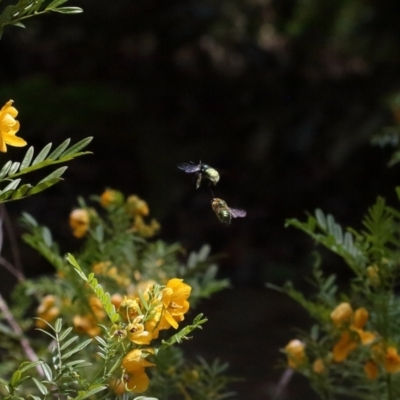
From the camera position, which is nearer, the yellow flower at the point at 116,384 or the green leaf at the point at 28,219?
the yellow flower at the point at 116,384

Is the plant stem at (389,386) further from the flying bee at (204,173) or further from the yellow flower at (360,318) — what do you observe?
the flying bee at (204,173)

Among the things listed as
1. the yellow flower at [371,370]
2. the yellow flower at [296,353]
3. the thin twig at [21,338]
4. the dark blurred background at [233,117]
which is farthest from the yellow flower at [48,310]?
the dark blurred background at [233,117]

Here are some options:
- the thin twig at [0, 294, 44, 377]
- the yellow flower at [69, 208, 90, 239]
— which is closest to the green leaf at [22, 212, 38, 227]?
the yellow flower at [69, 208, 90, 239]

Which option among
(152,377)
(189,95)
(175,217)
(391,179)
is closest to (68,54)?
(189,95)

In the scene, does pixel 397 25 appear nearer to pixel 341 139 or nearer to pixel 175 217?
pixel 341 139

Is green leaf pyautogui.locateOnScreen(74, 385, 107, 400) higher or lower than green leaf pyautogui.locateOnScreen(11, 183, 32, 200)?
lower

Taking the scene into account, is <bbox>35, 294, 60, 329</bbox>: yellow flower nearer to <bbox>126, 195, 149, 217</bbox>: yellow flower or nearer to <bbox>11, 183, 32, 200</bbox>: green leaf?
<bbox>126, 195, 149, 217</bbox>: yellow flower

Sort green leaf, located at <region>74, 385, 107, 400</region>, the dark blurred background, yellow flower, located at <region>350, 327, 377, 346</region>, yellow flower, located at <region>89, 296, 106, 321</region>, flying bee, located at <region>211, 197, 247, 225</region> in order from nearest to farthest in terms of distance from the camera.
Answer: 1. green leaf, located at <region>74, 385, 107, 400</region>
2. flying bee, located at <region>211, 197, 247, 225</region>
3. yellow flower, located at <region>350, 327, 377, 346</region>
4. yellow flower, located at <region>89, 296, 106, 321</region>
5. the dark blurred background

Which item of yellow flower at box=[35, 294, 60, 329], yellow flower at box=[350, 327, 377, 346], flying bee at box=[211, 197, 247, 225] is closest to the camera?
flying bee at box=[211, 197, 247, 225]
